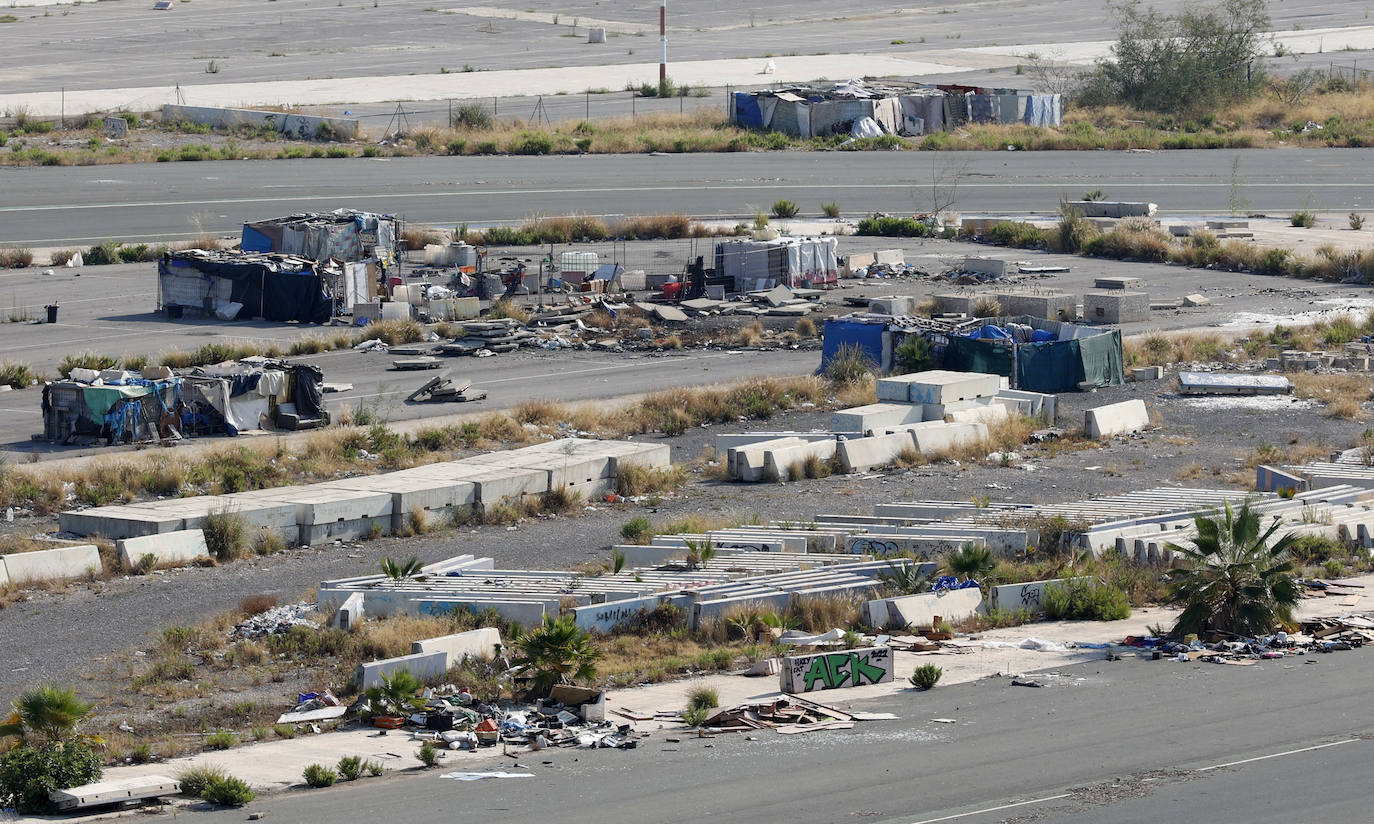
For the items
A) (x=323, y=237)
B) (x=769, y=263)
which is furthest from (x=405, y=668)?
(x=769, y=263)

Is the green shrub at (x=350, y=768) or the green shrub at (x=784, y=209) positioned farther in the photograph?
the green shrub at (x=784, y=209)

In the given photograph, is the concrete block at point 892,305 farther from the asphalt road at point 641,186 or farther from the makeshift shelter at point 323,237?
the asphalt road at point 641,186

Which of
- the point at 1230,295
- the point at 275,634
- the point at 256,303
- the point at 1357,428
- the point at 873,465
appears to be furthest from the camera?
the point at 1230,295

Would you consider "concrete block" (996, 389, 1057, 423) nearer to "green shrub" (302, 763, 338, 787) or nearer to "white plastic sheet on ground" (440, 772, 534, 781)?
"white plastic sheet on ground" (440, 772, 534, 781)

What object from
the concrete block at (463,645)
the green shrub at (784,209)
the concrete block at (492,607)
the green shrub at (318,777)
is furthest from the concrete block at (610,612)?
the green shrub at (784,209)

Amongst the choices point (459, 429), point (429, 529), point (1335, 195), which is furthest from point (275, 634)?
point (1335, 195)

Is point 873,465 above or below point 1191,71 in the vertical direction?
below

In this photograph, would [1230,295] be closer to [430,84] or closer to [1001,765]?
[1001,765]
